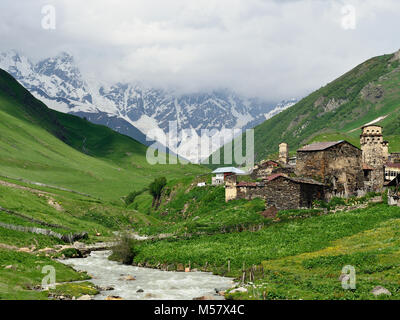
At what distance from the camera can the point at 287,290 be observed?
43.1m

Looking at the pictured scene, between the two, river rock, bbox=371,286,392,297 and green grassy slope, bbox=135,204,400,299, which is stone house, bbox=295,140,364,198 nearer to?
green grassy slope, bbox=135,204,400,299

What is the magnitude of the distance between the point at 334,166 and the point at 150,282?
50.7 m

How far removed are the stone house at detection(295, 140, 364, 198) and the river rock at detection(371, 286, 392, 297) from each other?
51.7 meters

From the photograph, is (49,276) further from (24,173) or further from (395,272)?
(24,173)

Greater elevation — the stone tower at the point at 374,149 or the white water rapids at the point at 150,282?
the stone tower at the point at 374,149

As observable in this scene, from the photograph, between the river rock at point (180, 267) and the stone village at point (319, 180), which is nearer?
the river rock at point (180, 267)

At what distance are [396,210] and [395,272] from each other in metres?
29.7

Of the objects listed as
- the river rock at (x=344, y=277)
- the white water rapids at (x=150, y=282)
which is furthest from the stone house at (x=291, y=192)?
the river rock at (x=344, y=277)

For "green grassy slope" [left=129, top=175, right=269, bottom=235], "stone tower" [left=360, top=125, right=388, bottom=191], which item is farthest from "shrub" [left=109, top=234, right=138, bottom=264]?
"stone tower" [left=360, top=125, right=388, bottom=191]

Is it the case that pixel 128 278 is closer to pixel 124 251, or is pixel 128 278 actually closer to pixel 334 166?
pixel 124 251

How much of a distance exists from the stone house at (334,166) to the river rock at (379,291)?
51.7m

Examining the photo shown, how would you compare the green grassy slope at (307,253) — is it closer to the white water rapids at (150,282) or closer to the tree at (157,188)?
the white water rapids at (150,282)

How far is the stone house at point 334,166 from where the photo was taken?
300 ft

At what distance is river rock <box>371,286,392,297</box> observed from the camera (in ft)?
127
